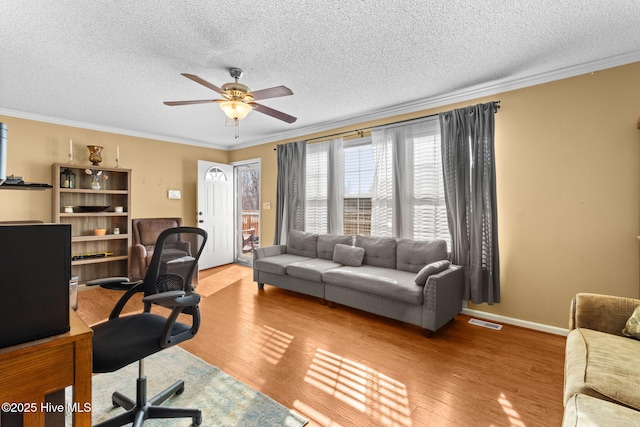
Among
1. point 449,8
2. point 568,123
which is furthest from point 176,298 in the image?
point 568,123

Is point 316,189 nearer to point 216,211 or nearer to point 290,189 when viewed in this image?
point 290,189

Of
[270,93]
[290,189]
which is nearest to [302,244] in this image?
[290,189]

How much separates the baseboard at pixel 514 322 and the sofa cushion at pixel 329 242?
1.72 metres

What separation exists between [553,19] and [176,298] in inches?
122

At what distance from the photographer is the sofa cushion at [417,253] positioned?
3408 mm

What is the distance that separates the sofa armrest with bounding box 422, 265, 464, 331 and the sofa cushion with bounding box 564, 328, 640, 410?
1084 millimetres

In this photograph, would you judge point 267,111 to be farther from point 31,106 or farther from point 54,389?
point 31,106

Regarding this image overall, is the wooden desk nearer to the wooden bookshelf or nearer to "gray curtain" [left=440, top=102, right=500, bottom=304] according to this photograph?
"gray curtain" [left=440, top=102, right=500, bottom=304]

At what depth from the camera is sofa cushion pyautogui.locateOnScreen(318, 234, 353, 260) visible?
14.1 ft

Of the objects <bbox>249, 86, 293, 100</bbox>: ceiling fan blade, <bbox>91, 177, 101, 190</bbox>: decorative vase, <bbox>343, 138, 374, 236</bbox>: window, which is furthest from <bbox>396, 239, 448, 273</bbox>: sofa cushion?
<bbox>91, 177, 101, 190</bbox>: decorative vase

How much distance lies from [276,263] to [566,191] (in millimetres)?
3452

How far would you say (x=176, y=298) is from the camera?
1.61m

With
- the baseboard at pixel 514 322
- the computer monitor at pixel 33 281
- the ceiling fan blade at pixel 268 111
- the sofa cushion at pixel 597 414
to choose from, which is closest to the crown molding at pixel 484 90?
the ceiling fan blade at pixel 268 111

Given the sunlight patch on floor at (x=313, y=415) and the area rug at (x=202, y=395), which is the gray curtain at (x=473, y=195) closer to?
the sunlight patch on floor at (x=313, y=415)
